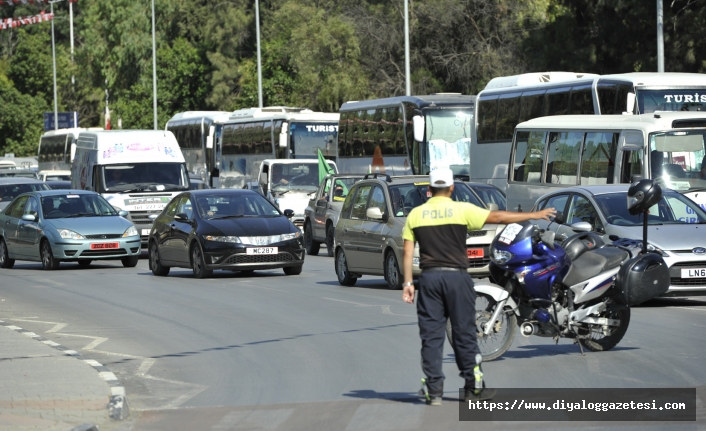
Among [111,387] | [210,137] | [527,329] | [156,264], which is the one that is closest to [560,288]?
[527,329]

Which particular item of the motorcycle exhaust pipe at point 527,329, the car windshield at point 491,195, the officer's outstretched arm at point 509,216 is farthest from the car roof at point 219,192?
the officer's outstretched arm at point 509,216

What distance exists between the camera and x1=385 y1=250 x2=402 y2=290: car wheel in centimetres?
1788

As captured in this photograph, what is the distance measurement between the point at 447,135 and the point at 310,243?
7271mm

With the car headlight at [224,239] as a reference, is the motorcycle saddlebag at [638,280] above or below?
above

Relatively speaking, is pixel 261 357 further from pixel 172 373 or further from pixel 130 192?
pixel 130 192

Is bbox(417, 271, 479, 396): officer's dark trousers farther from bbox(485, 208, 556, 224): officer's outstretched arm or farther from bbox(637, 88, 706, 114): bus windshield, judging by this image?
bbox(637, 88, 706, 114): bus windshield

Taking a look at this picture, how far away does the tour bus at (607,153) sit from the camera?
21.6 m

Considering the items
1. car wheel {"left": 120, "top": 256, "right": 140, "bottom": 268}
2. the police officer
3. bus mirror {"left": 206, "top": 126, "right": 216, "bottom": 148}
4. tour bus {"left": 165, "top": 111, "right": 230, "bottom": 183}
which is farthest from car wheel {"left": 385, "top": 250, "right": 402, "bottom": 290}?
bus mirror {"left": 206, "top": 126, "right": 216, "bottom": 148}

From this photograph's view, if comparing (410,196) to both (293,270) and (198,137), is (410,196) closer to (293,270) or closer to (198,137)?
(293,270)

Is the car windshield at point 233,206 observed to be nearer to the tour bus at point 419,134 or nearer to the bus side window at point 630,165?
the bus side window at point 630,165

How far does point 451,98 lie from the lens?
35344mm

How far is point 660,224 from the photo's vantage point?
621 inches

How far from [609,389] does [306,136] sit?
1418 inches

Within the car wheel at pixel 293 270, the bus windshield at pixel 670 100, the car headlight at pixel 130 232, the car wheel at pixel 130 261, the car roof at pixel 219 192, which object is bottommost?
the car wheel at pixel 130 261
